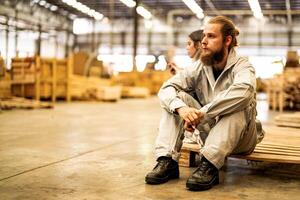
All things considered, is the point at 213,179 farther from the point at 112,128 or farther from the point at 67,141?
the point at 112,128

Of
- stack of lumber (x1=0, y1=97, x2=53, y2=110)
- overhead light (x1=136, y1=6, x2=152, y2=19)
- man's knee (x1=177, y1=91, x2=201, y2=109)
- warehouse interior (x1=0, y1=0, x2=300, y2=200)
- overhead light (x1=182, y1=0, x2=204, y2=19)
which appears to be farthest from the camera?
overhead light (x1=136, y1=6, x2=152, y2=19)

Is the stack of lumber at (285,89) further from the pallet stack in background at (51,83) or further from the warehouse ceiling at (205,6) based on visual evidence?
the warehouse ceiling at (205,6)

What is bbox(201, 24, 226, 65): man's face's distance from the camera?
308 centimetres

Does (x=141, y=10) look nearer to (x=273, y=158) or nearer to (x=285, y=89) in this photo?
(x=285, y=89)

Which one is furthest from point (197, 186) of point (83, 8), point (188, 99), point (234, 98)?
point (83, 8)

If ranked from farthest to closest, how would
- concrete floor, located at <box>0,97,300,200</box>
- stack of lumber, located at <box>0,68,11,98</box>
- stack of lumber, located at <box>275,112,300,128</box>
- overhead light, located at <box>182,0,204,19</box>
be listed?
overhead light, located at <box>182,0,204,19</box> < stack of lumber, located at <box>0,68,11,98</box> < stack of lumber, located at <box>275,112,300,128</box> < concrete floor, located at <box>0,97,300,200</box>

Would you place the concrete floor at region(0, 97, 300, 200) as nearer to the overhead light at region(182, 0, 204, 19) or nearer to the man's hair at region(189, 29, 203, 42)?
the man's hair at region(189, 29, 203, 42)

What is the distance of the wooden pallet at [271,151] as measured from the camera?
3115 mm

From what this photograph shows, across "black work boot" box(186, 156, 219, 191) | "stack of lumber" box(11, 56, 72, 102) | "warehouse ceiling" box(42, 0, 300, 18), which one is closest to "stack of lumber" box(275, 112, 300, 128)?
"black work boot" box(186, 156, 219, 191)

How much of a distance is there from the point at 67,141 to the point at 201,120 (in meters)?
2.56

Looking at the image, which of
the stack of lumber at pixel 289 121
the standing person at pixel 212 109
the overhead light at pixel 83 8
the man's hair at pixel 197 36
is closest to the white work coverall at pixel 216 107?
the standing person at pixel 212 109

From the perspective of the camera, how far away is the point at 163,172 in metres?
2.93

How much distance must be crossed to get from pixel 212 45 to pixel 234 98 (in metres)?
0.51

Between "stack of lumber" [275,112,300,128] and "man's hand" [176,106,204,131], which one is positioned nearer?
"man's hand" [176,106,204,131]
